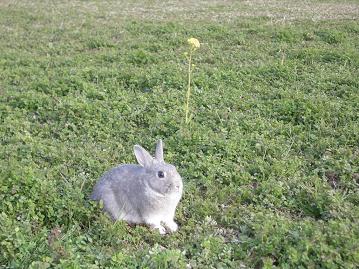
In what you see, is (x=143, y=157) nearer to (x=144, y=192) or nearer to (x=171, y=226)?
(x=144, y=192)

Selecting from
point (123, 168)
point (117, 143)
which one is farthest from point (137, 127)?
point (123, 168)

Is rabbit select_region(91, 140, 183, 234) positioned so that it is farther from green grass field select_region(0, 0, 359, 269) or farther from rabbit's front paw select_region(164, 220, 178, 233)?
green grass field select_region(0, 0, 359, 269)

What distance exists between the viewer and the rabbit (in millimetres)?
4957

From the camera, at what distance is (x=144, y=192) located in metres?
5.03

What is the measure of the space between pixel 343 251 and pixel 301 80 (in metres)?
5.09

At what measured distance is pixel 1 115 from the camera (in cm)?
772

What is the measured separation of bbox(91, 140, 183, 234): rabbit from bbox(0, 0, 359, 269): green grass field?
0.45 ft

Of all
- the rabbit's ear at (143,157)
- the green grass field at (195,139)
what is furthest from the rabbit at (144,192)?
the green grass field at (195,139)

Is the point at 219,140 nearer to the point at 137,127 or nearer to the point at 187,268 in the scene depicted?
the point at 137,127

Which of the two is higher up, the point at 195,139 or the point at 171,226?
the point at 195,139

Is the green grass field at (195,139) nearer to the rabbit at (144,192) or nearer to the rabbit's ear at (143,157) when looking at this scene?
the rabbit at (144,192)

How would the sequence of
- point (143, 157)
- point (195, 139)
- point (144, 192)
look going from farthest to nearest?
point (195, 139), point (143, 157), point (144, 192)

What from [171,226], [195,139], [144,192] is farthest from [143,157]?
[195,139]

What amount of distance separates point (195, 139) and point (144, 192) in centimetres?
188
